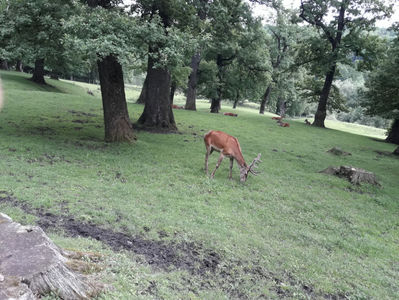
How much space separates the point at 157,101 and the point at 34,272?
16923 millimetres

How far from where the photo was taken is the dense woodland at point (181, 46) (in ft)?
39.6

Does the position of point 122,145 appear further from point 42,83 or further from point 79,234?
point 42,83

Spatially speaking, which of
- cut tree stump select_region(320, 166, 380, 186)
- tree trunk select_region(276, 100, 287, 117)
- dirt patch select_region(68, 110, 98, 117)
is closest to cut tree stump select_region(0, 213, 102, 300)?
cut tree stump select_region(320, 166, 380, 186)

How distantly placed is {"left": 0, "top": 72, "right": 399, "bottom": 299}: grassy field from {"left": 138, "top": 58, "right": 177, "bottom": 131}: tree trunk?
323 centimetres

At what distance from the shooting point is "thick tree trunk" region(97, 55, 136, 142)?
46.9ft

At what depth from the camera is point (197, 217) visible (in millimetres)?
8453

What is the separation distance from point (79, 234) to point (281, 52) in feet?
152

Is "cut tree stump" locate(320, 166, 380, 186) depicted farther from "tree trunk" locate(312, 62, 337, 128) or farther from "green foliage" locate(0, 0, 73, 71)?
"tree trunk" locate(312, 62, 337, 128)

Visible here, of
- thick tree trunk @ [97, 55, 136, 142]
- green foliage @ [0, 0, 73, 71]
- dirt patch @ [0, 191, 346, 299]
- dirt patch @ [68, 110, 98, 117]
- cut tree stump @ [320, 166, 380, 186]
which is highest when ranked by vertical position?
green foliage @ [0, 0, 73, 71]

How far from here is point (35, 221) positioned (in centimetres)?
692

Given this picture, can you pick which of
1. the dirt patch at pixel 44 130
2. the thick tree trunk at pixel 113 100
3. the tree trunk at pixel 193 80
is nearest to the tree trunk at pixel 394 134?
the tree trunk at pixel 193 80

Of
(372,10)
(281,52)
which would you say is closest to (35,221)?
(372,10)

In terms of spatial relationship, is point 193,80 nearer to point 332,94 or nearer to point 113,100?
point 332,94

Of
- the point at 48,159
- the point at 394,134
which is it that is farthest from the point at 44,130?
the point at 394,134
